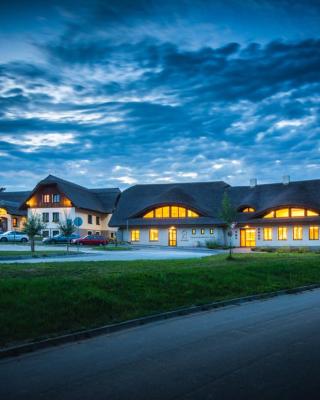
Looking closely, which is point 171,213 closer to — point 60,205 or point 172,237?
point 172,237

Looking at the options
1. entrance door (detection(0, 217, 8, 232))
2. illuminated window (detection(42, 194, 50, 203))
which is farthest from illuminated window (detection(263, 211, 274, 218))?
entrance door (detection(0, 217, 8, 232))

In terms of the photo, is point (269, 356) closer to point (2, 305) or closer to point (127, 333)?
point (127, 333)

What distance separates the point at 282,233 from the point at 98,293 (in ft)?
142

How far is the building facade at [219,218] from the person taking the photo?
51562mm

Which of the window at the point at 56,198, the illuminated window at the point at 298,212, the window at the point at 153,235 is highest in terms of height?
the window at the point at 56,198

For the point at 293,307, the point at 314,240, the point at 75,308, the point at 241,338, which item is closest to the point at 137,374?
the point at 241,338

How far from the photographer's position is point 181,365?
22.4 ft

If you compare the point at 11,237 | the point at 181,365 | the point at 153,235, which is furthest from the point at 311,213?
the point at 181,365

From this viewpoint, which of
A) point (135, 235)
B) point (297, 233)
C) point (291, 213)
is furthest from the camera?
point (135, 235)

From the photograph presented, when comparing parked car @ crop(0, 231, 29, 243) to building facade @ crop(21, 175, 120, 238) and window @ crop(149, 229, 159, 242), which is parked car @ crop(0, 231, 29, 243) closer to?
building facade @ crop(21, 175, 120, 238)

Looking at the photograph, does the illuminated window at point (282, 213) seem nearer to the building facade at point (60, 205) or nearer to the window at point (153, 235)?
the window at point (153, 235)

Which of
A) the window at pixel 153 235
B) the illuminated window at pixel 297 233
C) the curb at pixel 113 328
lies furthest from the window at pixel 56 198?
the curb at pixel 113 328

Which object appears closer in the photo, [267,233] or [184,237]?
[267,233]

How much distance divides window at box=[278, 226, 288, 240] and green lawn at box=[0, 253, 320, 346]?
108 ft
